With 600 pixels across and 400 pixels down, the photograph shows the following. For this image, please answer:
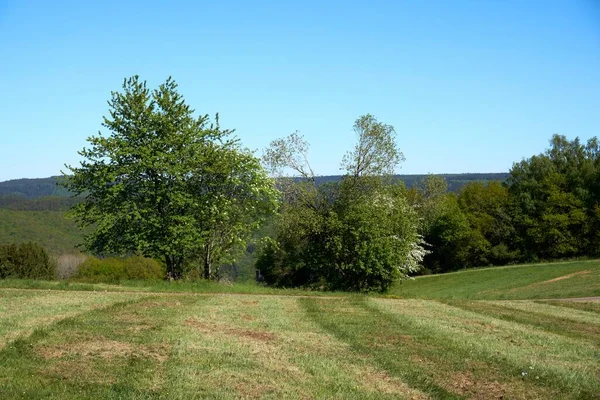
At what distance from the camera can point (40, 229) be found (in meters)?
133

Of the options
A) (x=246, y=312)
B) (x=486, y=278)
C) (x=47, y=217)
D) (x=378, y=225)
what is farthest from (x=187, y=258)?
(x=47, y=217)

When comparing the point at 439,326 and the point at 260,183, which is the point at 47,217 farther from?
the point at 439,326

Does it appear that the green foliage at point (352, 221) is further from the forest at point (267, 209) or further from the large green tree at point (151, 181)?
the large green tree at point (151, 181)

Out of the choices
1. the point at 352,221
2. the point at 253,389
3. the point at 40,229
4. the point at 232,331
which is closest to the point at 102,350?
the point at 253,389

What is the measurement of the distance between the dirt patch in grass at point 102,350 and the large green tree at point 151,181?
64.2ft

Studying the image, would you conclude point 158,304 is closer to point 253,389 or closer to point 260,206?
point 253,389

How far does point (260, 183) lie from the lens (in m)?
36.7

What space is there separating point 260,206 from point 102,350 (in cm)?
2683

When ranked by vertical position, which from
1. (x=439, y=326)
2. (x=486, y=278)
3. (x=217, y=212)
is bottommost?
(x=486, y=278)

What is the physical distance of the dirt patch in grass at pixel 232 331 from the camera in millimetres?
12547

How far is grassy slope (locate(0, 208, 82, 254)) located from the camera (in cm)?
12262

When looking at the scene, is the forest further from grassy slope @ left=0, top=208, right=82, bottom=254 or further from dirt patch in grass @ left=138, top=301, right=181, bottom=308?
grassy slope @ left=0, top=208, right=82, bottom=254

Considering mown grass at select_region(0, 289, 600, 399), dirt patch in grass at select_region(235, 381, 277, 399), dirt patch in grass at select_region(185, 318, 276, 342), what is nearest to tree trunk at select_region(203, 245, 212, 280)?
mown grass at select_region(0, 289, 600, 399)

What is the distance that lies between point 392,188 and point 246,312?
3418 centimetres
